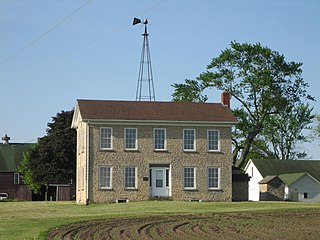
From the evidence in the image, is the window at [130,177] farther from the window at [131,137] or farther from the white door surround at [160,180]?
the window at [131,137]

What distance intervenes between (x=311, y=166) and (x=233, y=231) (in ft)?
193

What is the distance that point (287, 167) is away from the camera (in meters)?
81.9

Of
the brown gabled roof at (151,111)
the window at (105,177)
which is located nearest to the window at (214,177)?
the brown gabled roof at (151,111)

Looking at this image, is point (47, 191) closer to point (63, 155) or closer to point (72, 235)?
point (63, 155)

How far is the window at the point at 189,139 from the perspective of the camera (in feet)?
170

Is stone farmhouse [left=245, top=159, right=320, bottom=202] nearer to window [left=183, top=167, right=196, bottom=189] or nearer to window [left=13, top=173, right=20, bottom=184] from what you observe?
window [left=183, top=167, right=196, bottom=189]

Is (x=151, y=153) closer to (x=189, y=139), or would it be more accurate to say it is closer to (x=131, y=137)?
(x=131, y=137)

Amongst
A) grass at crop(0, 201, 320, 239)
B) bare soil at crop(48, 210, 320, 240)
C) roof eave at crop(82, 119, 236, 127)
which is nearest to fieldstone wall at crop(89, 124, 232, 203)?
roof eave at crop(82, 119, 236, 127)

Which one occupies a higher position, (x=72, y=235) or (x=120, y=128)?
(x=120, y=128)

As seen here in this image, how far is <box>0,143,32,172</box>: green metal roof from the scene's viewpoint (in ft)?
268

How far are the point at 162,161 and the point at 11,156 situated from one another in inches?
1447

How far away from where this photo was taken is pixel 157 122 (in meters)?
51.2

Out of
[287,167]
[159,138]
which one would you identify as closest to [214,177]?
[159,138]

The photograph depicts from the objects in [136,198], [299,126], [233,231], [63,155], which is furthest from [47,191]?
[233,231]
